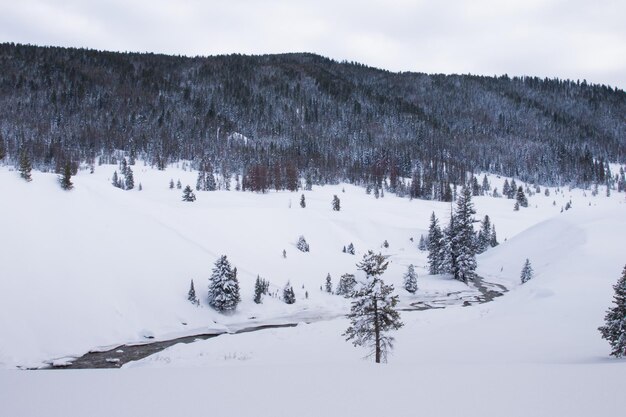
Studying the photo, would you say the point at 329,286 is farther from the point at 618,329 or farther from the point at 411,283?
the point at 618,329

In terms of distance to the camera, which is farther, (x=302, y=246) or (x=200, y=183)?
(x=200, y=183)

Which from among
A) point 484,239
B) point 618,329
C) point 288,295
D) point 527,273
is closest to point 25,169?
point 288,295

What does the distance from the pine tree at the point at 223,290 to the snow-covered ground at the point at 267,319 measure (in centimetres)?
121

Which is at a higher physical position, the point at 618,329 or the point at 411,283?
the point at 618,329

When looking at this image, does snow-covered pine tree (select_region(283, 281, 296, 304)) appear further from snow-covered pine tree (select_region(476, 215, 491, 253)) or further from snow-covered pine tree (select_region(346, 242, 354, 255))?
snow-covered pine tree (select_region(476, 215, 491, 253))

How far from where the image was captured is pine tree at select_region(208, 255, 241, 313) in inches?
1375

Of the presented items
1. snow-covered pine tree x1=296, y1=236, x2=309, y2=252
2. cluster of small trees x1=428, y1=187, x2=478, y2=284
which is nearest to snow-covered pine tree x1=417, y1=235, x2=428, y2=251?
cluster of small trees x1=428, y1=187, x2=478, y2=284

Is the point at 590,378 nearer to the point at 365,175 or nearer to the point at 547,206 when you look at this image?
the point at 547,206

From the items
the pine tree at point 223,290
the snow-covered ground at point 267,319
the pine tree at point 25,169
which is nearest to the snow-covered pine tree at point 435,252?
the snow-covered ground at point 267,319

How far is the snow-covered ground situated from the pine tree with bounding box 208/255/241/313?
1.21 m

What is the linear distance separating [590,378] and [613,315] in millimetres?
10020

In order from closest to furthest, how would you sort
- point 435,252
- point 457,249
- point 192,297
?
point 192,297 → point 457,249 → point 435,252

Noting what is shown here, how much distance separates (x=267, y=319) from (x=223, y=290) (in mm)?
4864

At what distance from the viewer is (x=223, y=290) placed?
35156 millimetres
